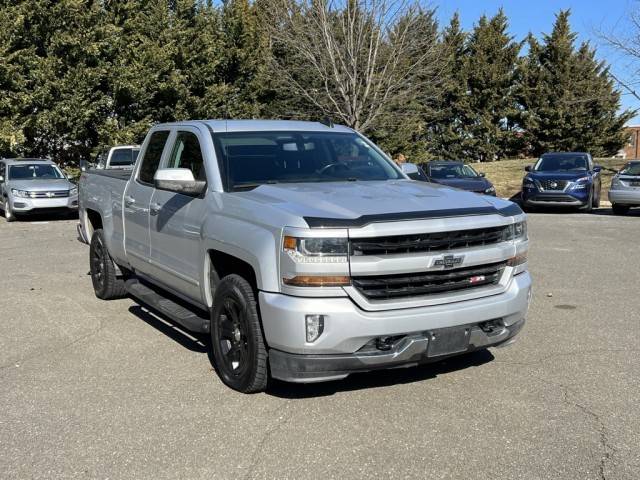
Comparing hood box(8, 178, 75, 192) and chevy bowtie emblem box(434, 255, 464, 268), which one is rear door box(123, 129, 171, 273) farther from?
hood box(8, 178, 75, 192)

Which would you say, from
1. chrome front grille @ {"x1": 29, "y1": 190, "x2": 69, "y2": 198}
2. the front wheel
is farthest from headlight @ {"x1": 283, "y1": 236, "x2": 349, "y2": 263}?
the front wheel

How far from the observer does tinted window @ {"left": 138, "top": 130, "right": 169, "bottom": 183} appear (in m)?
6.46

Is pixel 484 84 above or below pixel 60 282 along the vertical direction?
above

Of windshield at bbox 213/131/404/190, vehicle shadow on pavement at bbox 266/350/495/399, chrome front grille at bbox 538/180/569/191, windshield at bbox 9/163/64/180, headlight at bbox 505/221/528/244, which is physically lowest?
chrome front grille at bbox 538/180/569/191

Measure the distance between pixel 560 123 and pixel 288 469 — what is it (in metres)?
40.1

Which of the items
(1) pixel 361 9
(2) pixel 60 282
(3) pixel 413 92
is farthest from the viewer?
(3) pixel 413 92

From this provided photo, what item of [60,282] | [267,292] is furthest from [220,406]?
[60,282]

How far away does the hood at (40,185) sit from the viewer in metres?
17.7

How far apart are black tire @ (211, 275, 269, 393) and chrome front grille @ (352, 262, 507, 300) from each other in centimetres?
77

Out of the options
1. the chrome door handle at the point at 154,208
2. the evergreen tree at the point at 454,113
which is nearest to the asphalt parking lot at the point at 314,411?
the chrome door handle at the point at 154,208

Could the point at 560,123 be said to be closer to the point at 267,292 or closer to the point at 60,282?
the point at 60,282

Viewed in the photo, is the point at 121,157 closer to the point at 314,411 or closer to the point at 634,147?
the point at 314,411

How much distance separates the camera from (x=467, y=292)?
4.57 metres

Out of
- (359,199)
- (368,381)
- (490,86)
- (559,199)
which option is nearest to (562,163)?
(559,199)
